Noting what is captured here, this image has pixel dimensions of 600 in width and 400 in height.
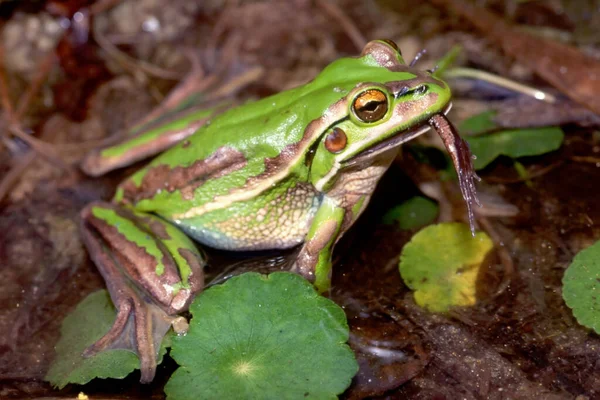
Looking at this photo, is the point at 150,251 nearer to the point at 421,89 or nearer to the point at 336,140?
the point at 336,140

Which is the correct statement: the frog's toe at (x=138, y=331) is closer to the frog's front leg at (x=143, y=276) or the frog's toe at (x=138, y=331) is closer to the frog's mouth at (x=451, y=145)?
the frog's front leg at (x=143, y=276)

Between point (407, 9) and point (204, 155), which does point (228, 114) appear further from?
point (407, 9)

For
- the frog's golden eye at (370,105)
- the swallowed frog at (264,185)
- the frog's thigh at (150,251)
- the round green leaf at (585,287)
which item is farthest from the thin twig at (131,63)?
the round green leaf at (585,287)

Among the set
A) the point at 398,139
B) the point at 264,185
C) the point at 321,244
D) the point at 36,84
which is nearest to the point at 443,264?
the point at 321,244

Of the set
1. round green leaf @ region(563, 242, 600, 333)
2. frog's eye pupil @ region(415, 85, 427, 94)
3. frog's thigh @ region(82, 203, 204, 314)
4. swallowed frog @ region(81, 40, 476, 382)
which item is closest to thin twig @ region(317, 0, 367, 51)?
swallowed frog @ region(81, 40, 476, 382)

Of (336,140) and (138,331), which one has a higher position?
(336,140)

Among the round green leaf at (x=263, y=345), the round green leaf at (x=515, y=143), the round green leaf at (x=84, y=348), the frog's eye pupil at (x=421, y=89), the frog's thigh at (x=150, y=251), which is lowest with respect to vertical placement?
the round green leaf at (x=515, y=143)

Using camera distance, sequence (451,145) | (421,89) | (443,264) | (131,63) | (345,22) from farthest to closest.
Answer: (345,22), (131,63), (443,264), (451,145), (421,89)
